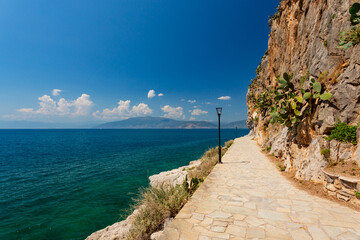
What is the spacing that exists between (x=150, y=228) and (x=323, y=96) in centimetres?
868

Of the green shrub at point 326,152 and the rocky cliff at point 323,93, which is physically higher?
the rocky cliff at point 323,93

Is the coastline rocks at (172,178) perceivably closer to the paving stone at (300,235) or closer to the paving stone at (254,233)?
the paving stone at (254,233)

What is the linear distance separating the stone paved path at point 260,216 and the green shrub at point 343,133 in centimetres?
253

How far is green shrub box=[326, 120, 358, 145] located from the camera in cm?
579

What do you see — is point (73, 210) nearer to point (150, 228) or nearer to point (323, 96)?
point (150, 228)

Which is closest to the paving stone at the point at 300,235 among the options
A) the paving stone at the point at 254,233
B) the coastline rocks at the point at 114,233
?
the paving stone at the point at 254,233

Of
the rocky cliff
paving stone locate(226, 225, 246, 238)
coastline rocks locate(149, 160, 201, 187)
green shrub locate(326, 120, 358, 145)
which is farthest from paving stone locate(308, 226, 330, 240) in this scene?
coastline rocks locate(149, 160, 201, 187)

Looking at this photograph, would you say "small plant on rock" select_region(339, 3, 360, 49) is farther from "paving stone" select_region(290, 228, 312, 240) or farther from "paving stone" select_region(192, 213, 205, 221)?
"paving stone" select_region(192, 213, 205, 221)

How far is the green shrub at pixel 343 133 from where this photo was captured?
579 cm

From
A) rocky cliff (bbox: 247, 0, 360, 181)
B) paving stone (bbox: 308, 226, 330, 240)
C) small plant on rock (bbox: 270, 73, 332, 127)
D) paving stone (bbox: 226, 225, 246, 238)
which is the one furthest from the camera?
small plant on rock (bbox: 270, 73, 332, 127)

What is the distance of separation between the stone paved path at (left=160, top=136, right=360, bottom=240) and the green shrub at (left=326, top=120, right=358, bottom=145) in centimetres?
253

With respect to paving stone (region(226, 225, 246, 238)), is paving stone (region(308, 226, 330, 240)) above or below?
above

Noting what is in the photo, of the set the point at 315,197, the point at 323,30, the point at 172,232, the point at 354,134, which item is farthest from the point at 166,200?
the point at 323,30

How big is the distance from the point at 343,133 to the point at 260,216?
488cm
